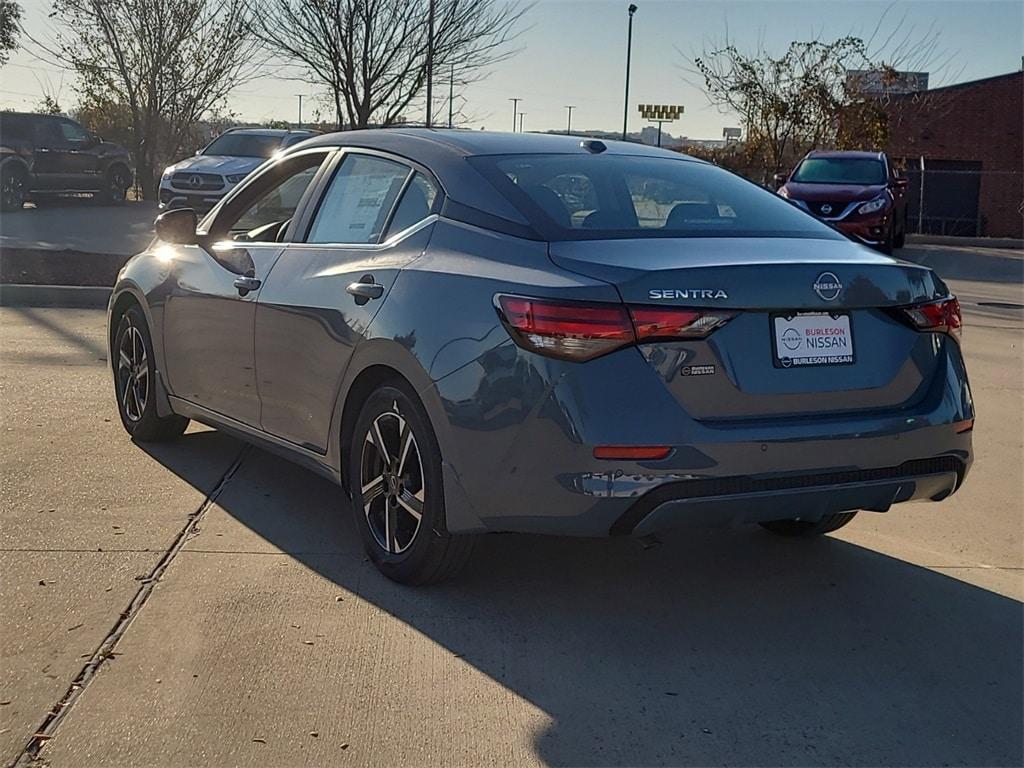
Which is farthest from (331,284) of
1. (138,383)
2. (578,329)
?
(138,383)

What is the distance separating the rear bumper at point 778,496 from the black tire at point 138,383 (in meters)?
3.17

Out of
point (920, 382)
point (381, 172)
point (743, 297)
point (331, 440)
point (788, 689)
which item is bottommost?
point (788, 689)

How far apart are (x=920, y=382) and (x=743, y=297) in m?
0.78

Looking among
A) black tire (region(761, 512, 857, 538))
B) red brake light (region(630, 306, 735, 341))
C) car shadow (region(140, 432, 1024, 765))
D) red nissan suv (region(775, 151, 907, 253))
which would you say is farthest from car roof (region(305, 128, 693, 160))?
red nissan suv (region(775, 151, 907, 253))

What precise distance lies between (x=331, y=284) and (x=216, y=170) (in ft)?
51.1

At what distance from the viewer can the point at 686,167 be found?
5031 mm

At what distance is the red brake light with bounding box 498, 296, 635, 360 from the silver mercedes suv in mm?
16082

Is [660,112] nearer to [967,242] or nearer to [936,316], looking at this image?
[967,242]

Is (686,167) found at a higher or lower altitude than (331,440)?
higher

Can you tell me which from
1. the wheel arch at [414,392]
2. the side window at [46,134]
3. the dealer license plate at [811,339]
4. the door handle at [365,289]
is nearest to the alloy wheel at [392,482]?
the wheel arch at [414,392]

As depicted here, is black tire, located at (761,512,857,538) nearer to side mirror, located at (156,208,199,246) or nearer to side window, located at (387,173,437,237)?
side window, located at (387,173,437,237)

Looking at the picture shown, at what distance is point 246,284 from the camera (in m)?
5.21

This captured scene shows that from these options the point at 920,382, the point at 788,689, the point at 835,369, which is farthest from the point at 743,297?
the point at 788,689

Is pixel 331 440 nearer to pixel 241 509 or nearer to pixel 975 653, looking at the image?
pixel 241 509
